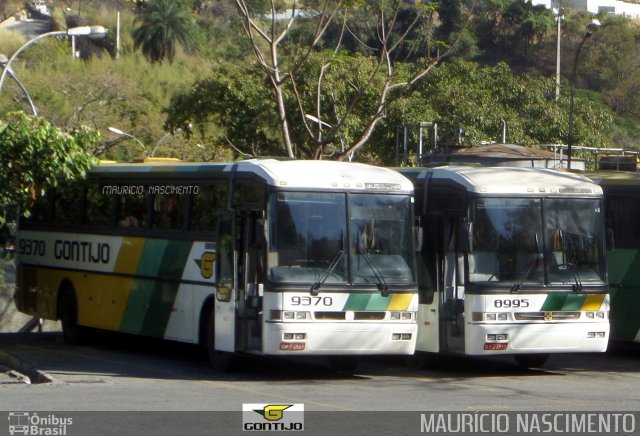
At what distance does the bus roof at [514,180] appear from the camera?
1467 centimetres

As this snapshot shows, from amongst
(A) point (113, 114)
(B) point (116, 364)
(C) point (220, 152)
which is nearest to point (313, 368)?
(B) point (116, 364)

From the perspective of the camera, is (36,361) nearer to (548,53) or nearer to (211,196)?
(211,196)

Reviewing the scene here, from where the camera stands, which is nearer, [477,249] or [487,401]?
[487,401]

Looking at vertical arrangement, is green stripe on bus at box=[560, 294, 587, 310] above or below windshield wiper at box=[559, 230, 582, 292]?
below

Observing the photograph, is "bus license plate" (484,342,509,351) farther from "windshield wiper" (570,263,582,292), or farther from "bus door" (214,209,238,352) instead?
"bus door" (214,209,238,352)

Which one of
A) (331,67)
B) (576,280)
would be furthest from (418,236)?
(331,67)

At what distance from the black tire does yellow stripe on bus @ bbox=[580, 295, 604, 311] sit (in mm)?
4663

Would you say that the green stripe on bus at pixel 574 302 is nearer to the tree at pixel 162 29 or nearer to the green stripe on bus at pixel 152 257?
the green stripe on bus at pixel 152 257

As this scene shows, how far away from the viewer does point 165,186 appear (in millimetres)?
16453

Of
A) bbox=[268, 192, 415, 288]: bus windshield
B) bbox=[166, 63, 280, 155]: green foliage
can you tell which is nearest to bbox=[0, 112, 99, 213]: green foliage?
bbox=[268, 192, 415, 288]: bus windshield

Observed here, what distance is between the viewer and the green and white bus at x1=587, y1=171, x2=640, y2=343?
1736cm

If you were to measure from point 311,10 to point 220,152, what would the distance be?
2298cm

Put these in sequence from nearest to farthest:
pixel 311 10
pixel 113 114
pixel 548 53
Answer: pixel 311 10, pixel 113 114, pixel 548 53

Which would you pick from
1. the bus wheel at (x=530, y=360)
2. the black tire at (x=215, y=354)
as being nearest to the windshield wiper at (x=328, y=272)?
the black tire at (x=215, y=354)
